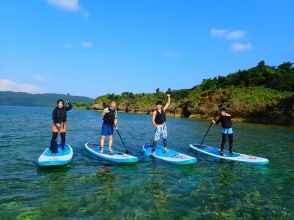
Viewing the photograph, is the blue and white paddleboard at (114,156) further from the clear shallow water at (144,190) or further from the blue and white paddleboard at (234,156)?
the blue and white paddleboard at (234,156)

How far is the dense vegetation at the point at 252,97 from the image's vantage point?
61.1 metres

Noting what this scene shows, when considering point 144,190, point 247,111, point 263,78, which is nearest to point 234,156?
point 144,190

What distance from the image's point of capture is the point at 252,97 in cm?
6762

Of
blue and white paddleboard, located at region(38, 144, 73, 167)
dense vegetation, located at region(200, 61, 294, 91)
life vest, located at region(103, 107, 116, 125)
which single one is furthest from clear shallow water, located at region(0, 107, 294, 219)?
dense vegetation, located at region(200, 61, 294, 91)

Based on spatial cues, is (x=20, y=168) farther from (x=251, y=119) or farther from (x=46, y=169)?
(x=251, y=119)

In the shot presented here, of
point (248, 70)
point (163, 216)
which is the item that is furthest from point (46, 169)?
point (248, 70)

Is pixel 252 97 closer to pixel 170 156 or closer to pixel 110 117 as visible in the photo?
pixel 170 156

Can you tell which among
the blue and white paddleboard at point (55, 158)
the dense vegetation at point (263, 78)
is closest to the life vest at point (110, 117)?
the blue and white paddleboard at point (55, 158)

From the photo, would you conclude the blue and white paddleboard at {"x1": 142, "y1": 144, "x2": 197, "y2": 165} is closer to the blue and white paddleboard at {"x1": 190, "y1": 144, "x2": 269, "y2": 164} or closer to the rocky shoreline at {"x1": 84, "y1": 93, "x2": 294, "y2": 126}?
the blue and white paddleboard at {"x1": 190, "y1": 144, "x2": 269, "y2": 164}

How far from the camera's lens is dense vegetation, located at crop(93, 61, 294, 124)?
200 feet

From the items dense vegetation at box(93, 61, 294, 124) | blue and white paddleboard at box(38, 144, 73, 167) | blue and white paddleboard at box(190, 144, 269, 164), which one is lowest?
blue and white paddleboard at box(38, 144, 73, 167)

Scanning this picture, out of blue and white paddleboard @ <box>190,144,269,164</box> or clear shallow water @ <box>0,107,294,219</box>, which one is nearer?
clear shallow water @ <box>0,107,294,219</box>

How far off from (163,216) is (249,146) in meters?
17.0

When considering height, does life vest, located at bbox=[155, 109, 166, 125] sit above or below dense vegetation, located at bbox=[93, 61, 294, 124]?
below
